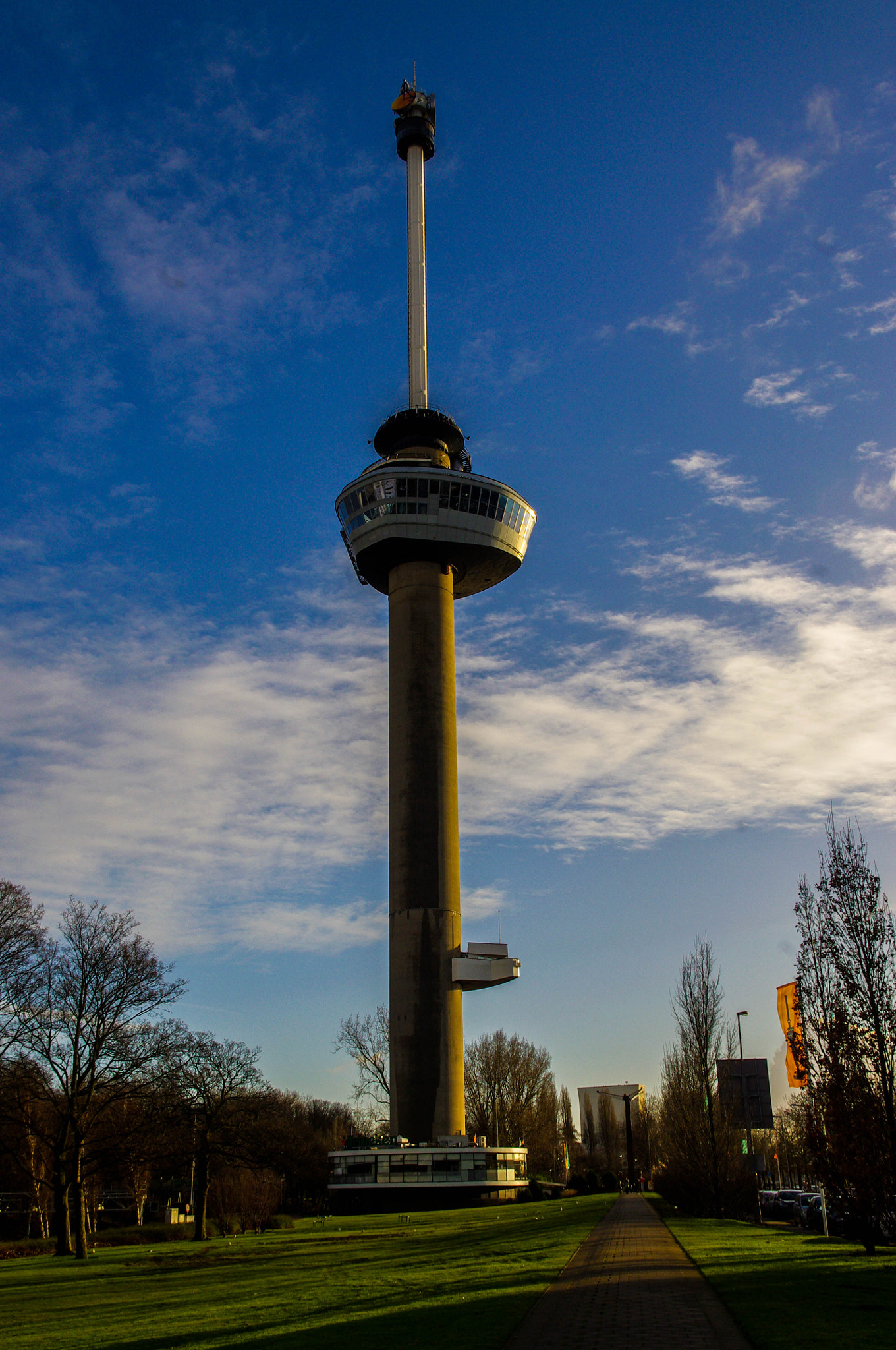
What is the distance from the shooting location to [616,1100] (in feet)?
543

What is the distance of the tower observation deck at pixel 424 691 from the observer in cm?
6097

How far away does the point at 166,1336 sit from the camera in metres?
14.8

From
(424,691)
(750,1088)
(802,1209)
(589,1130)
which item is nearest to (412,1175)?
(750,1088)

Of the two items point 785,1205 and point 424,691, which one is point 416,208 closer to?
point 424,691

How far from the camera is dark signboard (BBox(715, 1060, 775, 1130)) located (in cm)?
5116

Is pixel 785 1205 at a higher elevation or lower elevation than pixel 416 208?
lower

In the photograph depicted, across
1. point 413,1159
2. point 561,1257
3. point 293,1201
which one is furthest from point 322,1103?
point 561,1257

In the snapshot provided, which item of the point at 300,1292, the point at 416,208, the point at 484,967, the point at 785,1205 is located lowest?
the point at 785,1205

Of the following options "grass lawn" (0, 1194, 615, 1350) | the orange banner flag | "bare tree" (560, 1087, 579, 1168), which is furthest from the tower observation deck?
"bare tree" (560, 1087, 579, 1168)

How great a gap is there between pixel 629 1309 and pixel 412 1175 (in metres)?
45.5

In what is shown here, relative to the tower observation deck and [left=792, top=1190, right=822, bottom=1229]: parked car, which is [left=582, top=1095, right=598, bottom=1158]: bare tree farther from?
[left=792, top=1190, right=822, bottom=1229]: parked car

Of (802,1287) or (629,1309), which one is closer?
(629,1309)

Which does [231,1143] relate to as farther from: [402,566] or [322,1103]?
[322,1103]

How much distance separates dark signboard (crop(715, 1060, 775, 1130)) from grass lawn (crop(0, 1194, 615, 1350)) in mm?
15314
